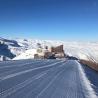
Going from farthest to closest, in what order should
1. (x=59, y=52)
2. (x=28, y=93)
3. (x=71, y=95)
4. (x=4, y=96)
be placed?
(x=59, y=52) < (x=71, y=95) < (x=28, y=93) < (x=4, y=96)

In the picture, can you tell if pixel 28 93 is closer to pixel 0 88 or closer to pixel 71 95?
pixel 0 88

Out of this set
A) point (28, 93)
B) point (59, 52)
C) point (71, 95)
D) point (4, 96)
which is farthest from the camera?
point (59, 52)

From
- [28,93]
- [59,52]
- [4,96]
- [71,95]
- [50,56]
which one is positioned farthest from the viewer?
[59,52]

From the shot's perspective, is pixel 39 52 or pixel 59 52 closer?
pixel 39 52

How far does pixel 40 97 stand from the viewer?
10.0 m

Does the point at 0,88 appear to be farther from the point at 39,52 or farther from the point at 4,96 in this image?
the point at 39,52

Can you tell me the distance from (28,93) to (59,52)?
89.5 metres

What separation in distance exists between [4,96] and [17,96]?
50 centimetres

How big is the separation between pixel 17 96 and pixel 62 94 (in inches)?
98.0

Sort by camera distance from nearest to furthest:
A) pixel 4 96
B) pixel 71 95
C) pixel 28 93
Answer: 1. pixel 4 96
2. pixel 28 93
3. pixel 71 95

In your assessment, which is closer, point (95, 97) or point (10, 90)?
point (10, 90)

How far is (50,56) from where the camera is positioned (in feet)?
284

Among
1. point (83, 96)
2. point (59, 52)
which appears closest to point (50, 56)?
point (59, 52)

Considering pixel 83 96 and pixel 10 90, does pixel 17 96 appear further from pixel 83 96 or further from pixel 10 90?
pixel 83 96
